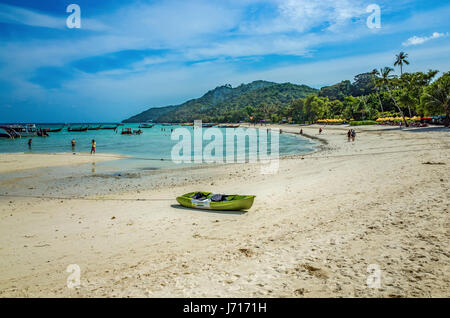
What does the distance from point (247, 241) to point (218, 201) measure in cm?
356

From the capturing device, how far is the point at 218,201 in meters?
10.6

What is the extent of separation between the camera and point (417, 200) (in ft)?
29.9

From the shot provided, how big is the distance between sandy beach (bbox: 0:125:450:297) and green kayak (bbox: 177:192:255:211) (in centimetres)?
30

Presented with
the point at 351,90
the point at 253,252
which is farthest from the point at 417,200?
the point at 351,90

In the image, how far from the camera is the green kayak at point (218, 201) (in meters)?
10.1

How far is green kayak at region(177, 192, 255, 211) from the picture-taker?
10.1m
